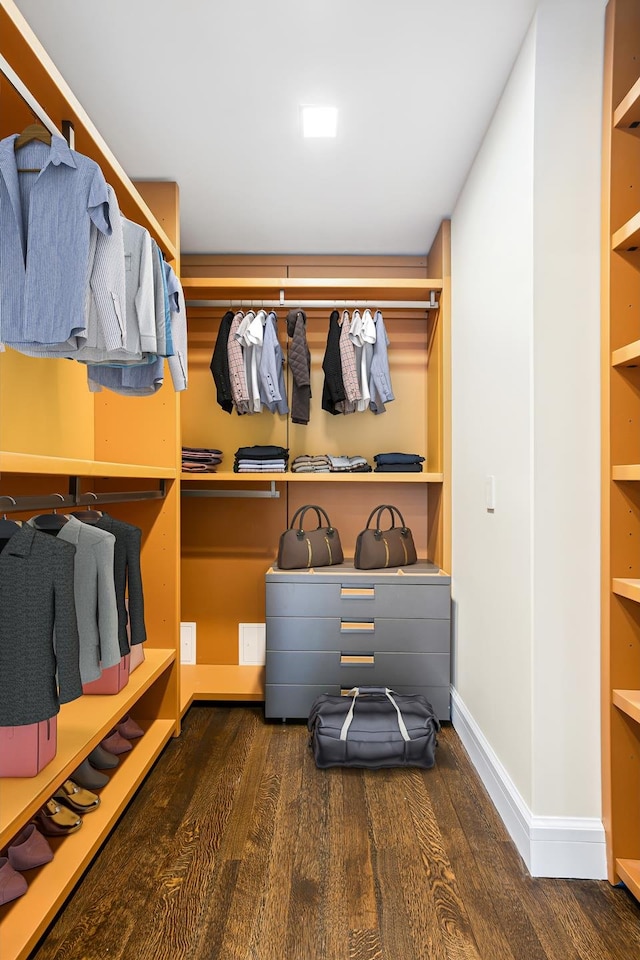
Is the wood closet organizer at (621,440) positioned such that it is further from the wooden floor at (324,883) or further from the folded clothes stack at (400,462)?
the folded clothes stack at (400,462)

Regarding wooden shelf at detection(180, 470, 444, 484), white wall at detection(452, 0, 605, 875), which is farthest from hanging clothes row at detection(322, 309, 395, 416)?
white wall at detection(452, 0, 605, 875)

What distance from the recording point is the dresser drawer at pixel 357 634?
2924 millimetres

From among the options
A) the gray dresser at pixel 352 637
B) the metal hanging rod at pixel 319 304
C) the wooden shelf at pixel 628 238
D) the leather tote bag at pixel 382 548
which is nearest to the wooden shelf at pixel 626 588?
the wooden shelf at pixel 628 238

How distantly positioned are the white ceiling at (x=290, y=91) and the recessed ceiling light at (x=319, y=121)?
32 mm

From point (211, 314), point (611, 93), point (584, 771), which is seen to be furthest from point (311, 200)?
point (584, 771)

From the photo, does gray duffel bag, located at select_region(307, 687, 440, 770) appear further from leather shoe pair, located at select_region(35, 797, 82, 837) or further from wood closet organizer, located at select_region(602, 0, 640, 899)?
leather shoe pair, located at select_region(35, 797, 82, 837)

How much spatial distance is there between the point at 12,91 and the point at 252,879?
7.26 feet

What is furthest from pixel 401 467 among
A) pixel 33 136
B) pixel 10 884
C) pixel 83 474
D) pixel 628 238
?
pixel 10 884

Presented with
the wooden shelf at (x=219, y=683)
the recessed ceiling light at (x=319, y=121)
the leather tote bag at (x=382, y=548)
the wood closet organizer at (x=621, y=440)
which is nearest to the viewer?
the wood closet organizer at (x=621, y=440)

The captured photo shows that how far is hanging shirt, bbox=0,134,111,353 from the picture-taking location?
1.50 metres

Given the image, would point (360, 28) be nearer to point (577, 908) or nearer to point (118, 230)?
point (118, 230)

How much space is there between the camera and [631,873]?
5.49 feet

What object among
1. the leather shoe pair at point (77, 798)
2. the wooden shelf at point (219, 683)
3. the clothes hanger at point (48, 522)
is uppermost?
the clothes hanger at point (48, 522)

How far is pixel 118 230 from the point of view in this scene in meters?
1.68
